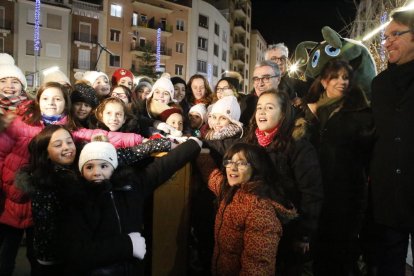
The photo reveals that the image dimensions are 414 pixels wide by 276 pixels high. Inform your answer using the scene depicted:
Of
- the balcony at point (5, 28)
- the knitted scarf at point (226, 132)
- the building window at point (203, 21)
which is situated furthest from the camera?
the building window at point (203, 21)

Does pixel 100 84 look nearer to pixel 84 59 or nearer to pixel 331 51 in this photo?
pixel 331 51

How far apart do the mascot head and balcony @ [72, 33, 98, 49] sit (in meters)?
31.4

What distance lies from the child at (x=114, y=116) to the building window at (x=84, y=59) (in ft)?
104

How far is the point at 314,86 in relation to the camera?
3.99 metres

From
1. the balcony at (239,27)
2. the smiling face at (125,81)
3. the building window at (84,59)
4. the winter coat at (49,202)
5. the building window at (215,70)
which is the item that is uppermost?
the balcony at (239,27)

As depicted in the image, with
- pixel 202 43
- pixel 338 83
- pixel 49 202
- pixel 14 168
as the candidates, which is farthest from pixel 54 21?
pixel 49 202

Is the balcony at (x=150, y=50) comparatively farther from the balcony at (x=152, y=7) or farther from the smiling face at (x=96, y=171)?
the smiling face at (x=96, y=171)

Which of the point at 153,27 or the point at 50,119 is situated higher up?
the point at 153,27

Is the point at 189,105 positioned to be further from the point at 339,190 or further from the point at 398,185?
the point at 398,185

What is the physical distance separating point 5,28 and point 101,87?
30117 mm

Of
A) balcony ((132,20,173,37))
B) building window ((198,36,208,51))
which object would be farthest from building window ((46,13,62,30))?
building window ((198,36,208,51))

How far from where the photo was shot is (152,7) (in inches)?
1483

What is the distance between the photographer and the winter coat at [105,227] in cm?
253

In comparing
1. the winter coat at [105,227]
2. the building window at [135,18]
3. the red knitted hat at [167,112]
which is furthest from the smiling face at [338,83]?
the building window at [135,18]
